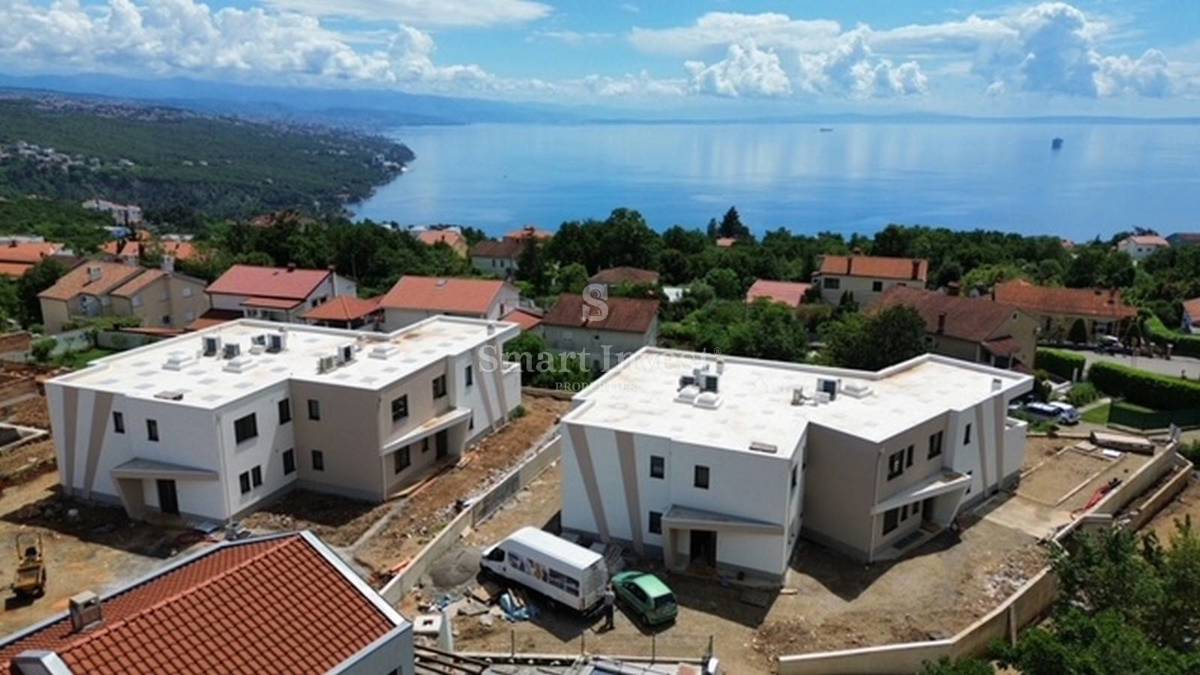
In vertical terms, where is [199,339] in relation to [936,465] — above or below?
above

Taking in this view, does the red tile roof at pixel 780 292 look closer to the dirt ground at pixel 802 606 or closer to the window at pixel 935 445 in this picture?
the window at pixel 935 445

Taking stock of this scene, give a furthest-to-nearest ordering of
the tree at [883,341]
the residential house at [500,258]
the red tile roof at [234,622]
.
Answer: the residential house at [500,258], the tree at [883,341], the red tile roof at [234,622]

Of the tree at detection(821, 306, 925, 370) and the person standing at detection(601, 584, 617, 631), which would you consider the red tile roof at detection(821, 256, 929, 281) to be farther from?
the person standing at detection(601, 584, 617, 631)

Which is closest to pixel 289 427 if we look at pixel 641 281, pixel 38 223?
pixel 641 281

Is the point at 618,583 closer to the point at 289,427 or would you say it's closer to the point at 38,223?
the point at 289,427

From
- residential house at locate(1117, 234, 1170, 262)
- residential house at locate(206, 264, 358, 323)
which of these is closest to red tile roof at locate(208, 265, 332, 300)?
residential house at locate(206, 264, 358, 323)

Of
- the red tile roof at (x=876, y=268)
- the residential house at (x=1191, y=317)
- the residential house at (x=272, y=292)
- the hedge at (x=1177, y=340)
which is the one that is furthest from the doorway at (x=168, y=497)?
the residential house at (x=1191, y=317)
